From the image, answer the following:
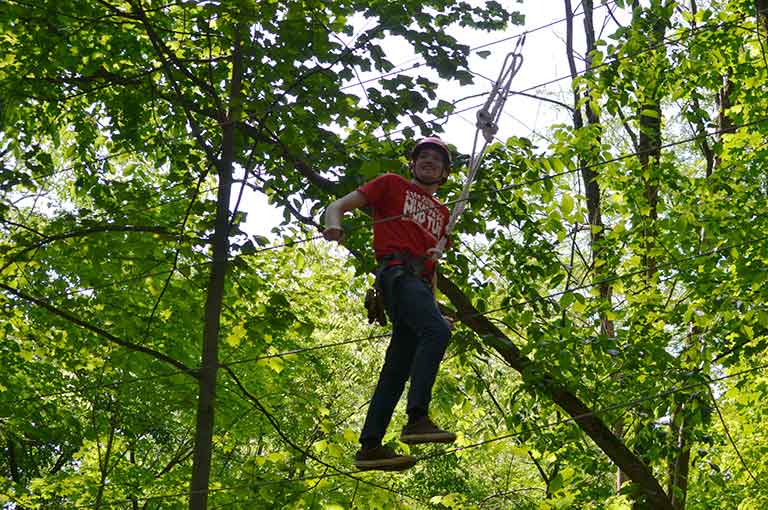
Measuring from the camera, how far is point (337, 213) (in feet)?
13.6

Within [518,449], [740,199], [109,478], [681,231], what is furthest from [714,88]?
→ [109,478]

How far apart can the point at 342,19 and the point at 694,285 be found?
4.99 metres

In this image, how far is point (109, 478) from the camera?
42.2 feet

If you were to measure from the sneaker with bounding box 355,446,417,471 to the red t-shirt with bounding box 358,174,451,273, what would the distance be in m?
0.92

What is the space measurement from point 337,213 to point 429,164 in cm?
60

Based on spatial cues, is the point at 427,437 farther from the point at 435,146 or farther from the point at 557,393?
the point at 557,393

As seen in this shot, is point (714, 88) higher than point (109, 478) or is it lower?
higher

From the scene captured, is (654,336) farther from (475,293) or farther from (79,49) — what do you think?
(79,49)

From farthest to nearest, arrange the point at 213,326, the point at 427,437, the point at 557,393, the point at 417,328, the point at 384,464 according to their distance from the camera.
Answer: the point at 557,393
the point at 213,326
the point at 384,464
the point at 417,328
the point at 427,437

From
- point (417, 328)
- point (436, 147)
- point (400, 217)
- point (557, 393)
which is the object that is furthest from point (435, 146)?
point (557, 393)

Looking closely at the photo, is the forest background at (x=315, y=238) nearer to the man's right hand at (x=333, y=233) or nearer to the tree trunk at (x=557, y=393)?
the tree trunk at (x=557, y=393)

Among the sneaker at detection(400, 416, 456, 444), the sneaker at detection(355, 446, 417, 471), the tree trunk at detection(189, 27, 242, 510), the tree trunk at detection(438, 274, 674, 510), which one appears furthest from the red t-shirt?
the tree trunk at detection(438, 274, 674, 510)

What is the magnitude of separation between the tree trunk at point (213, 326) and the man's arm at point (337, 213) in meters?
1.71

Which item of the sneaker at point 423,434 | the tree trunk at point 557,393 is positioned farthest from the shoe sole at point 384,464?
the tree trunk at point 557,393
